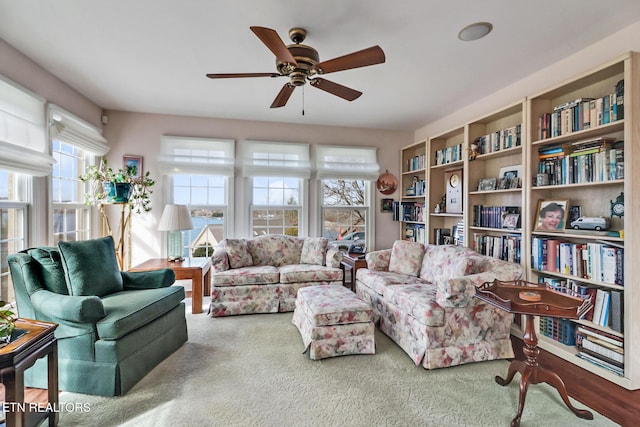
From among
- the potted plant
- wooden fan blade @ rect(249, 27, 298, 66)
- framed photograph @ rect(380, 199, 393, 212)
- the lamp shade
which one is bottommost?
the potted plant

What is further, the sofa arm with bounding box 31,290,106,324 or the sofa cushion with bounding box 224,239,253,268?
the sofa cushion with bounding box 224,239,253,268

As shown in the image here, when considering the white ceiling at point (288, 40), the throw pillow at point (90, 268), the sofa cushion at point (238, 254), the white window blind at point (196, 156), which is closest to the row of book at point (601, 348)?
the white ceiling at point (288, 40)

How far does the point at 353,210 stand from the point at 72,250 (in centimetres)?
358

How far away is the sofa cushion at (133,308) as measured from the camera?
1.88 metres

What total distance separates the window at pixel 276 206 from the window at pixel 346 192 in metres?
0.42

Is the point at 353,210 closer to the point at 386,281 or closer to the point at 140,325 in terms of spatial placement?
the point at 386,281

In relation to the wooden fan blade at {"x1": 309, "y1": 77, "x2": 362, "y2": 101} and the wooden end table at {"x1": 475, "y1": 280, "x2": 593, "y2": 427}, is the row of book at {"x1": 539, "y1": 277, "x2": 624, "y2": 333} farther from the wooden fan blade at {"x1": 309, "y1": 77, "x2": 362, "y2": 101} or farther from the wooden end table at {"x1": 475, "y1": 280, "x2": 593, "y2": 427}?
the wooden fan blade at {"x1": 309, "y1": 77, "x2": 362, "y2": 101}

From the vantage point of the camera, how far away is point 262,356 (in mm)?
2408

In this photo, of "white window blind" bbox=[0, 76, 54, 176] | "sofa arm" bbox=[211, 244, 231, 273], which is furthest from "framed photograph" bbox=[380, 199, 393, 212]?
"white window blind" bbox=[0, 76, 54, 176]

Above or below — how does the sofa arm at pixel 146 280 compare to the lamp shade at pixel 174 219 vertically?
below

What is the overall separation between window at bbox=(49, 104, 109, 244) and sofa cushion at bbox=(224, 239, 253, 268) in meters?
1.77

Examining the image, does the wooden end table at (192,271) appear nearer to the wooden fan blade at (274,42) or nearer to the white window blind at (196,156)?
the white window blind at (196,156)

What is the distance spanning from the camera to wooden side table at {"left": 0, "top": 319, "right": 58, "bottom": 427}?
130 cm

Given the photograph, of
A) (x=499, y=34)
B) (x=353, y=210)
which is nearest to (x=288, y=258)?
(x=353, y=210)
